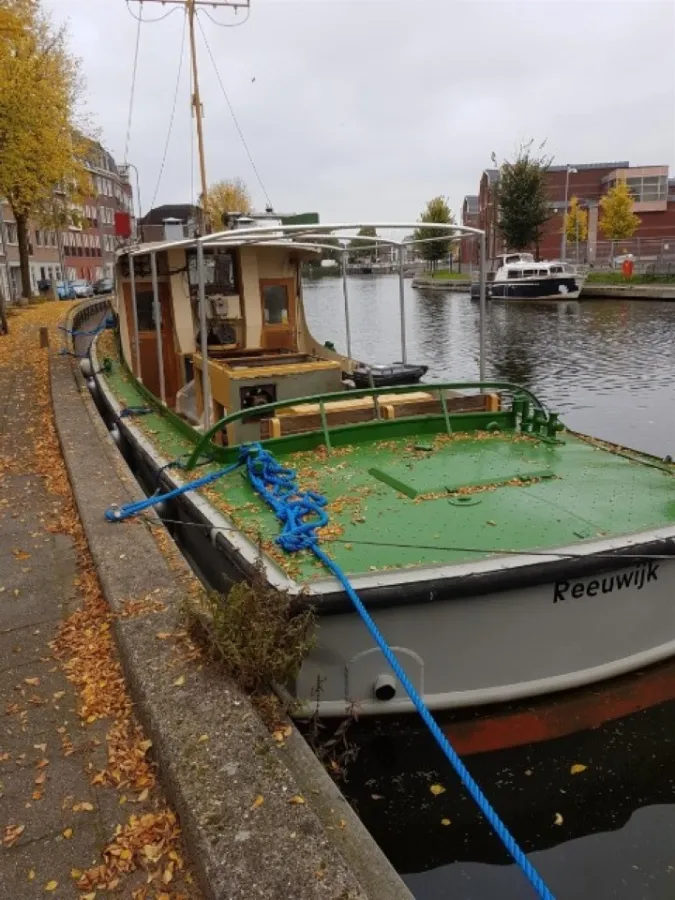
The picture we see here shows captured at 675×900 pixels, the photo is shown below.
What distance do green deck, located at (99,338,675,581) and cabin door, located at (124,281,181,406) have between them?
5.52 metres

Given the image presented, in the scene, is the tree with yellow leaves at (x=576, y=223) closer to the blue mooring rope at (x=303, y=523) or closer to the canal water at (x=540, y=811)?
the blue mooring rope at (x=303, y=523)

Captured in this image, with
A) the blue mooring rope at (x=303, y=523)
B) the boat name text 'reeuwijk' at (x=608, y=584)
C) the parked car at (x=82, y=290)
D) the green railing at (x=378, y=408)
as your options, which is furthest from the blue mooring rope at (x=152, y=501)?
the parked car at (x=82, y=290)

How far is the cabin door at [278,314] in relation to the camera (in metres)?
11.5

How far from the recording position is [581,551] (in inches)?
193

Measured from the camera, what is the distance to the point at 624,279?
5134 cm

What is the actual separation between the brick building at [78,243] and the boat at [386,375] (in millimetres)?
34469

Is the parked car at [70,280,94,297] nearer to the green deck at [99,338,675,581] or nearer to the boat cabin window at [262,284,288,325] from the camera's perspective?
the boat cabin window at [262,284,288,325]

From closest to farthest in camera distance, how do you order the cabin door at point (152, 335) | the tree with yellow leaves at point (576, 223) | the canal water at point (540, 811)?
the canal water at point (540, 811) → the cabin door at point (152, 335) → the tree with yellow leaves at point (576, 223)

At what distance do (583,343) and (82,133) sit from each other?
22.8 metres

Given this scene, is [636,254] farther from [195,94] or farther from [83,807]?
[83,807]

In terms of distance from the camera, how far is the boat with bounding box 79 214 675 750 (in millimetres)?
4746

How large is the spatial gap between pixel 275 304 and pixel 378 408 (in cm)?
431

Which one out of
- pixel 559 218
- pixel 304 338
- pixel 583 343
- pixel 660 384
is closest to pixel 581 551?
pixel 304 338

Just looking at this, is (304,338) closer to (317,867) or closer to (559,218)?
(317,867)
